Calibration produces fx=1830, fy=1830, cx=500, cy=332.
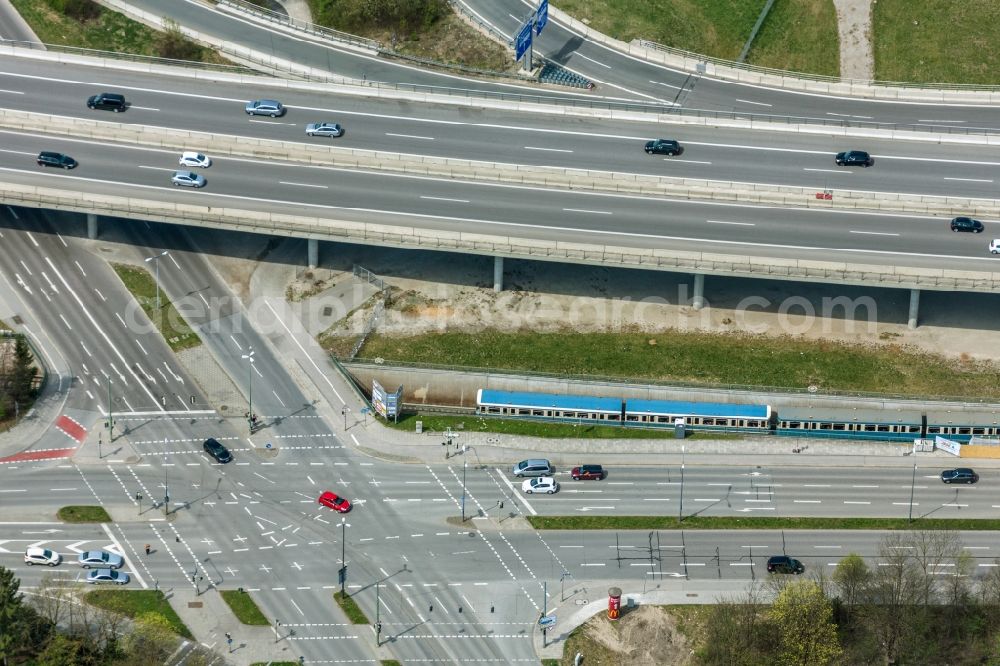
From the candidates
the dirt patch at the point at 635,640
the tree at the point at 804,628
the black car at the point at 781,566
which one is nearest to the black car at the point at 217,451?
the dirt patch at the point at 635,640

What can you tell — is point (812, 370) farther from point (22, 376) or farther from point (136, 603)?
point (22, 376)

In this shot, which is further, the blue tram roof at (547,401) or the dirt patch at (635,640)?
the blue tram roof at (547,401)

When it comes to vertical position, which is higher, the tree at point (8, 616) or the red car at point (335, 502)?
the red car at point (335, 502)

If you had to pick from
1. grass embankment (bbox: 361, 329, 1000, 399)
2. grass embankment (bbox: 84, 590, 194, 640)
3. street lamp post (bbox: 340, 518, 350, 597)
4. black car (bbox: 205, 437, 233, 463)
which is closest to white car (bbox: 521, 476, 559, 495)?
grass embankment (bbox: 361, 329, 1000, 399)

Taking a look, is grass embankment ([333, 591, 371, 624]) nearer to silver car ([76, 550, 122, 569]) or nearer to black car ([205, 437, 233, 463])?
black car ([205, 437, 233, 463])

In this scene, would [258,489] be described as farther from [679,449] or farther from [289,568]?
[679,449]

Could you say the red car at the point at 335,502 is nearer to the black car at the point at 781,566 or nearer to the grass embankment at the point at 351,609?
the grass embankment at the point at 351,609
